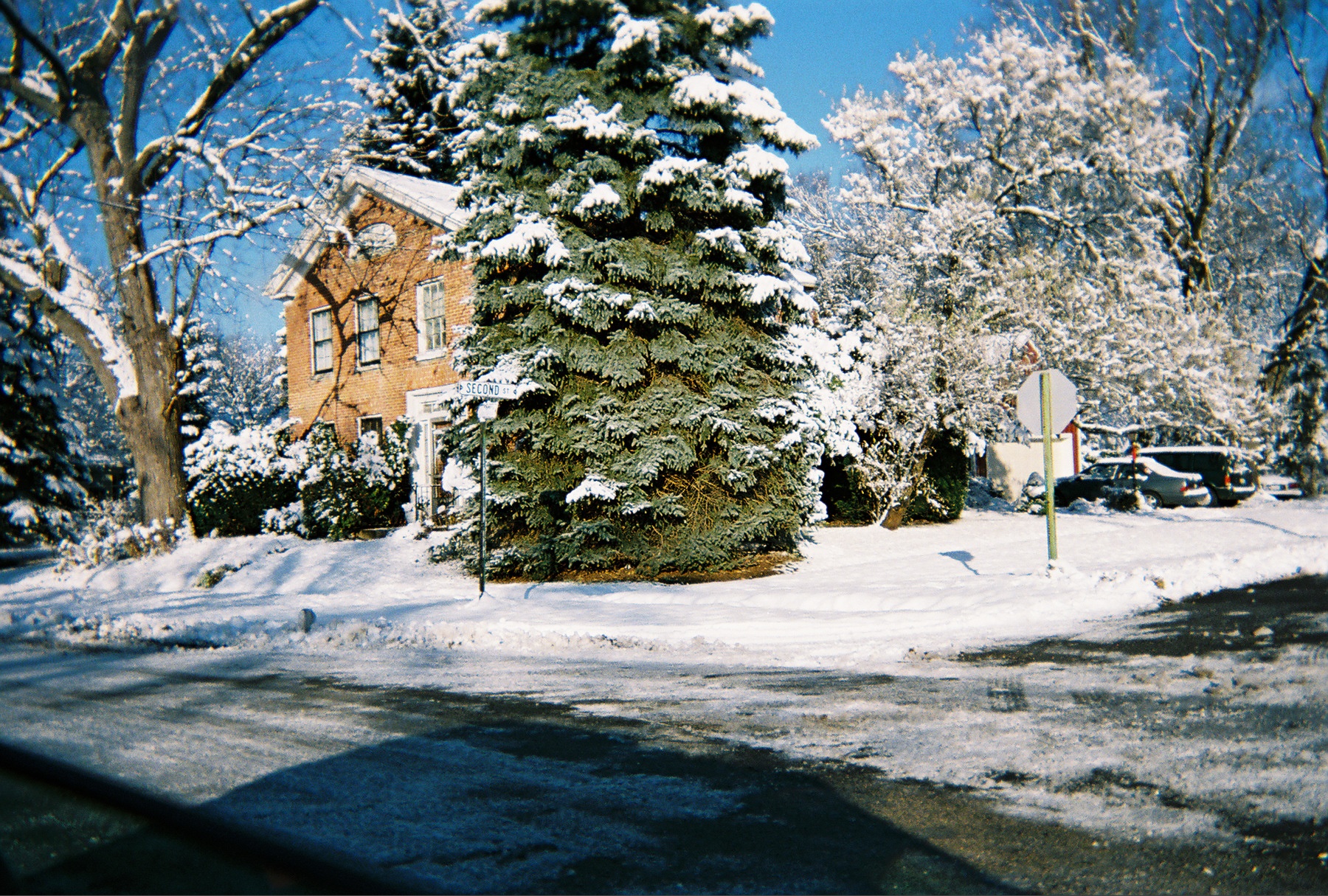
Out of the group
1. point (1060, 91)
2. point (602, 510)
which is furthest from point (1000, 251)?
point (602, 510)

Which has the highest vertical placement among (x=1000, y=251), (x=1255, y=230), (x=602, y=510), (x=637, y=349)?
(x=1255, y=230)

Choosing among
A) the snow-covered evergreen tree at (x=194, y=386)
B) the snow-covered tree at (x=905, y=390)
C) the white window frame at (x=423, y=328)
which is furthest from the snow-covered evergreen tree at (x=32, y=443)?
the snow-covered tree at (x=905, y=390)

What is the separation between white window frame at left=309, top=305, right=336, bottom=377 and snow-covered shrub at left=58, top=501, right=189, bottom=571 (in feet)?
21.6

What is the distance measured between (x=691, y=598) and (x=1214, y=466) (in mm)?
22657

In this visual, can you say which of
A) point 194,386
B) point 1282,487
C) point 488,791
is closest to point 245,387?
point 194,386

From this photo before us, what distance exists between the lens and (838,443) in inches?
749

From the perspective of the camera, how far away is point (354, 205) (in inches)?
954

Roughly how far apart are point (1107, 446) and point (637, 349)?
32.3 m

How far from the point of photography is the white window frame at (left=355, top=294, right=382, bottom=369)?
23.5m

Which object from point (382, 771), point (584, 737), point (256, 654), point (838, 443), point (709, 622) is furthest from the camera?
point (838, 443)

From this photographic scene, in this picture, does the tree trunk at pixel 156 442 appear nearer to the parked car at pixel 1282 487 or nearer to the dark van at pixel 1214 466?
the dark van at pixel 1214 466

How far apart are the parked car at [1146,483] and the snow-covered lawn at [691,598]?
761 centimetres

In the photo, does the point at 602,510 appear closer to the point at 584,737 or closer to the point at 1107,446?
the point at 584,737

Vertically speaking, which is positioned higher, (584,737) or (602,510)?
(602,510)
